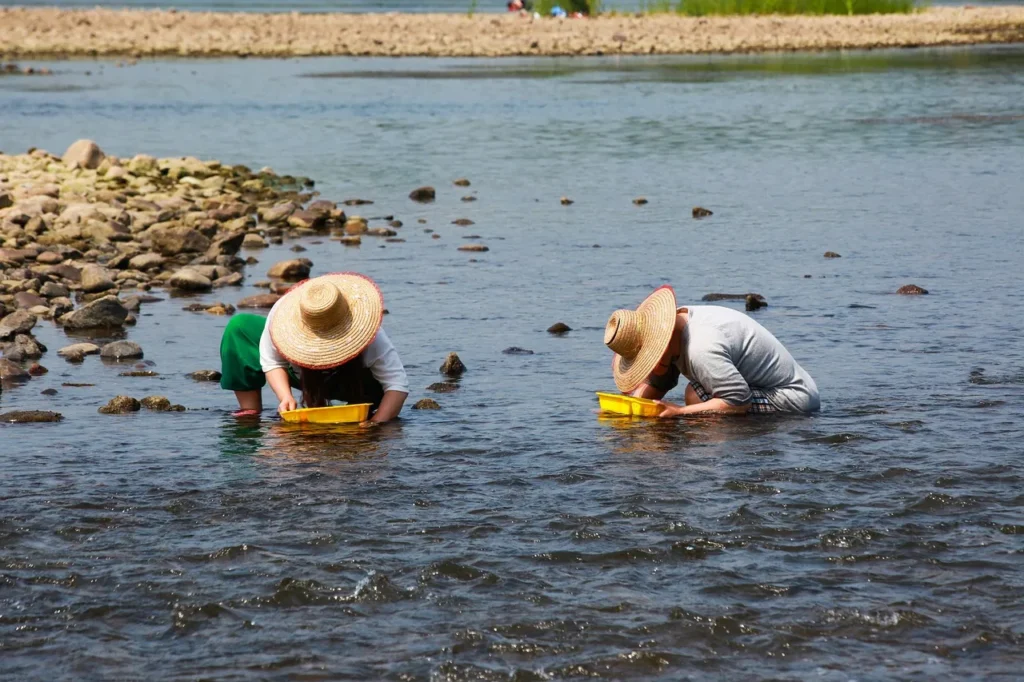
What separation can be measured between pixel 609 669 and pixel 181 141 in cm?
2487

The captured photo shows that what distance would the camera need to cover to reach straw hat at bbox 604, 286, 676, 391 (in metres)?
8.27

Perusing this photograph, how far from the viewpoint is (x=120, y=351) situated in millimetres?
11109

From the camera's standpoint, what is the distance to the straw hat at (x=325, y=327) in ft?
27.1

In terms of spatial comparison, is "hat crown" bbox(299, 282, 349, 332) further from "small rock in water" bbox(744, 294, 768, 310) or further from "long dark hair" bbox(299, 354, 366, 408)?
"small rock in water" bbox(744, 294, 768, 310)

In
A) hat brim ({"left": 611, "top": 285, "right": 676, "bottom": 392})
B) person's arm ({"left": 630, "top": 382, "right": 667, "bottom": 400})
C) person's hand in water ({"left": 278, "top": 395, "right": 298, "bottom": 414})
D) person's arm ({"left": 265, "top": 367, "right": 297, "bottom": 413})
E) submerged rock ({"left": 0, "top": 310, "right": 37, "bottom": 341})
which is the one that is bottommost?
submerged rock ({"left": 0, "top": 310, "right": 37, "bottom": 341})

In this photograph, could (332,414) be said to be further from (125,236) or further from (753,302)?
(125,236)

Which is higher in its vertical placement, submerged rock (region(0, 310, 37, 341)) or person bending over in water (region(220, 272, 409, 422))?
person bending over in water (region(220, 272, 409, 422))

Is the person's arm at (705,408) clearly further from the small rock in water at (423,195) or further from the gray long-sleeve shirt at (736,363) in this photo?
the small rock in water at (423,195)

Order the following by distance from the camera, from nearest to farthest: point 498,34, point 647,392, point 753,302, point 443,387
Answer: point 647,392
point 443,387
point 753,302
point 498,34

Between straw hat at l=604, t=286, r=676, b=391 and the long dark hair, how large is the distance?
1.56 m

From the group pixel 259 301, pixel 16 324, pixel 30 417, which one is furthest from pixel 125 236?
pixel 30 417

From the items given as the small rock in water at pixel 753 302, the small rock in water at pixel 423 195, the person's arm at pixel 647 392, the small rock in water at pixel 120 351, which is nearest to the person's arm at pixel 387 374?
the person's arm at pixel 647 392

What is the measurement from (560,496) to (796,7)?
185ft

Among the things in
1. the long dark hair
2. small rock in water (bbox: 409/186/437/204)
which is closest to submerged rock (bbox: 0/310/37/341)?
the long dark hair
